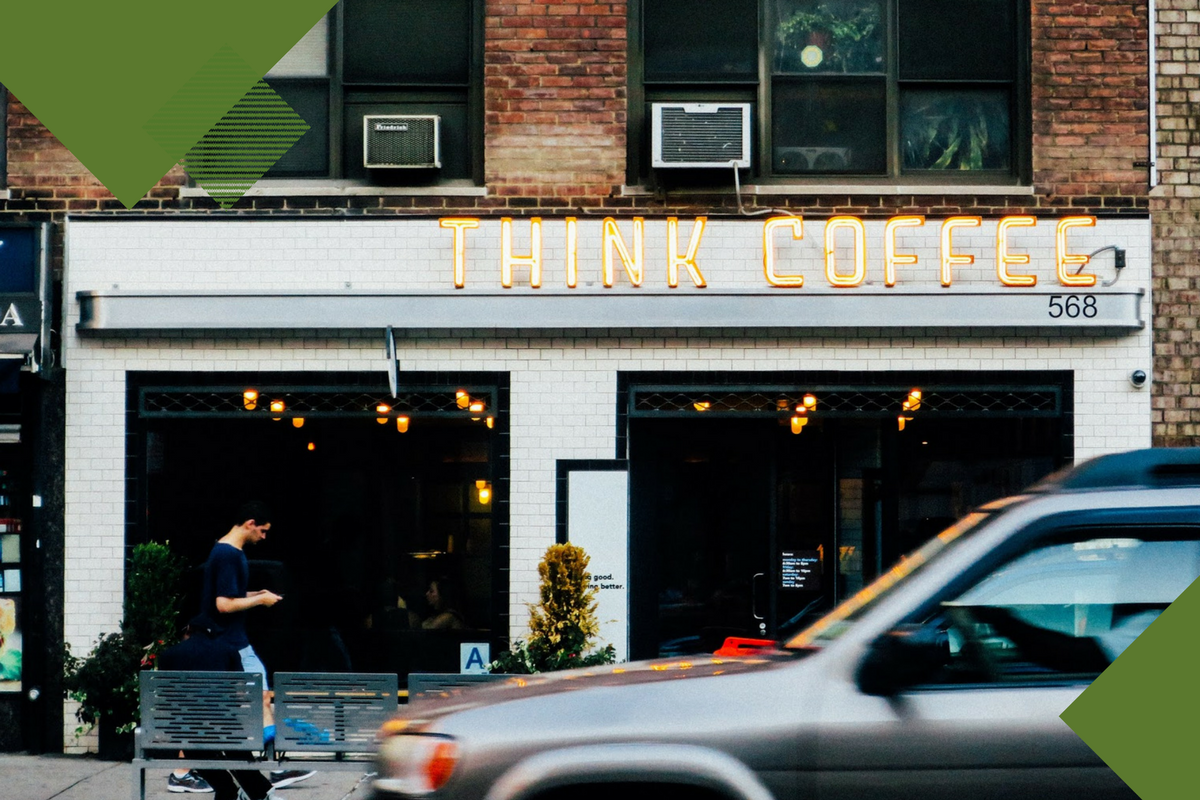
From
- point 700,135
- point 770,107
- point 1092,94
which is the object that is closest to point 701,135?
point 700,135

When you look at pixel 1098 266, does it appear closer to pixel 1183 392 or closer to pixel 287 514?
pixel 1183 392

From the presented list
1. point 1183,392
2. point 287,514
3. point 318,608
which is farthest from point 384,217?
point 1183,392

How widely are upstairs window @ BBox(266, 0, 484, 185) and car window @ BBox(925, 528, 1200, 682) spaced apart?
7.21 meters

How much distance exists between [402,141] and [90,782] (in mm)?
5308

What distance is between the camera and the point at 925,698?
146 inches

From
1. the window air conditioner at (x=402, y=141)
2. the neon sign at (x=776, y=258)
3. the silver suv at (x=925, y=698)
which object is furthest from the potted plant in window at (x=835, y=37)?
the silver suv at (x=925, y=698)

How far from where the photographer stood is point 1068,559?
3850mm

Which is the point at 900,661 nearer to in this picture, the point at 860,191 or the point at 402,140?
the point at 860,191

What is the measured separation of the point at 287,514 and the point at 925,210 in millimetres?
5723

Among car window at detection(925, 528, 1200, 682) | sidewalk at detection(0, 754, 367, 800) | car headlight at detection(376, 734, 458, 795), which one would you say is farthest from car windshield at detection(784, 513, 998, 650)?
sidewalk at detection(0, 754, 367, 800)

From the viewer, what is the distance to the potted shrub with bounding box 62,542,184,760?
9.28m

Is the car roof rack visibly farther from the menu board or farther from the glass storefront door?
the menu board

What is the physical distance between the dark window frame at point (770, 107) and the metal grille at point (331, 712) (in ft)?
15.6

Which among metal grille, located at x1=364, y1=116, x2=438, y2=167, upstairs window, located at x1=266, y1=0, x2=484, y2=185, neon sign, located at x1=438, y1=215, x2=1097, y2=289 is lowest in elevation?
neon sign, located at x1=438, y1=215, x2=1097, y2=289
